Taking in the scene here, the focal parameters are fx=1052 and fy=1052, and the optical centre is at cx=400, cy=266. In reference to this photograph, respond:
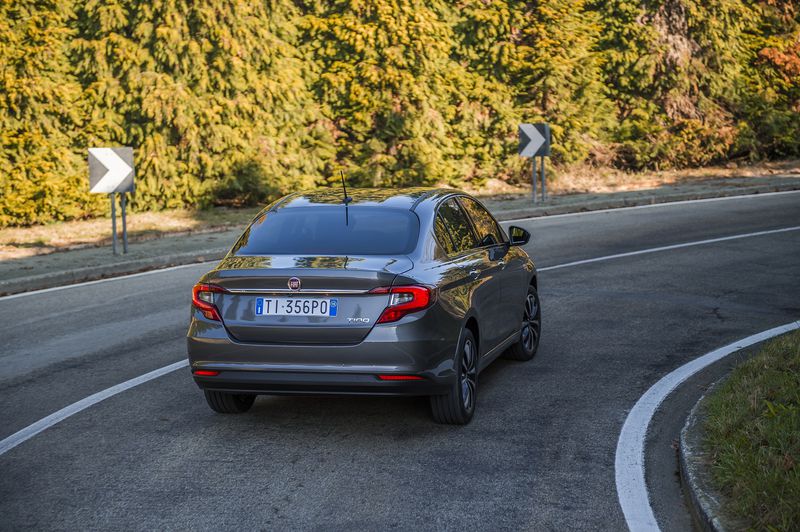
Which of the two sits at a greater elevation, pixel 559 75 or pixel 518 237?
→ pixel 559 75

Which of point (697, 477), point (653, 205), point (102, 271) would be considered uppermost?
point (697, 477)

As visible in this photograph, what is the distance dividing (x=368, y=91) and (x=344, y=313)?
17472mm

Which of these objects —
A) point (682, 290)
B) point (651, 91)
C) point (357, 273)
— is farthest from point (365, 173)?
point (357, 273)

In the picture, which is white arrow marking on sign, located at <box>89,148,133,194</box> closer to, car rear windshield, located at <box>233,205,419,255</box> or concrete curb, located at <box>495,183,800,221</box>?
concrete curb, located at <box>495,183,800,221</box>

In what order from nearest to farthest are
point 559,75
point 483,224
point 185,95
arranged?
point 483,224 → point 185,95 → point 559,75

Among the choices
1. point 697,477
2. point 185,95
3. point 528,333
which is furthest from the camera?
point 185,95

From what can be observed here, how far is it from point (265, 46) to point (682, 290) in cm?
1249

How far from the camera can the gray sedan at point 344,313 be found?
623 cm

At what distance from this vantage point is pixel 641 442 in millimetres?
6336

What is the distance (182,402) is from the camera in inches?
296

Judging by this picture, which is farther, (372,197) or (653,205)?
(653,205)

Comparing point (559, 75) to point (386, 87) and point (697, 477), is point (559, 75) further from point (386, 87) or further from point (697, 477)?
point (697, 477)

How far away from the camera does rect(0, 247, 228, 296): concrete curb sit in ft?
44.5

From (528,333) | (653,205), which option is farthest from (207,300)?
(653,205)
